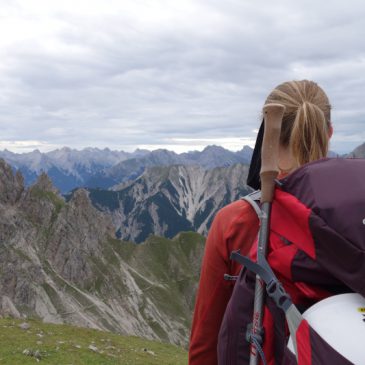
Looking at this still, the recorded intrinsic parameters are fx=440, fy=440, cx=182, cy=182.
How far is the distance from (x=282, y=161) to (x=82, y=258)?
200139mm

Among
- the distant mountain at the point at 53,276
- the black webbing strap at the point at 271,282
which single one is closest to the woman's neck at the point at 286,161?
the black webbing strap at the point at 271,282

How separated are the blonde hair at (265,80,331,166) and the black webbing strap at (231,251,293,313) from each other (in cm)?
123

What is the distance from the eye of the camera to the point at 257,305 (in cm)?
405

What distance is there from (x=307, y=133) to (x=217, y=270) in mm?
1791

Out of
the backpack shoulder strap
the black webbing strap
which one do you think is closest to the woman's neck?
the backpack shoulder strap

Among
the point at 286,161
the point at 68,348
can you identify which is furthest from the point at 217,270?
the point at 68,348

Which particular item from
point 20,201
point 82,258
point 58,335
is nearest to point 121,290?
point 82,258

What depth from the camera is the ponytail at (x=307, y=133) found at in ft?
14.9

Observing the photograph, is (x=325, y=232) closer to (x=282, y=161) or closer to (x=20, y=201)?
(x=282, y=161)

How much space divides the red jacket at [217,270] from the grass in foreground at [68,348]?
861 inches

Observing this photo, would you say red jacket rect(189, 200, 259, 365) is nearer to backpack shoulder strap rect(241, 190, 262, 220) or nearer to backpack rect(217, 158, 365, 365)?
backpack shoulder strap rect(241, 190, 262, 220)

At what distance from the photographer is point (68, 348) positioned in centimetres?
2820

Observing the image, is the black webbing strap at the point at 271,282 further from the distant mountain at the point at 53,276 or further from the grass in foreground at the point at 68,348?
the distant mountain at the point at 53,276

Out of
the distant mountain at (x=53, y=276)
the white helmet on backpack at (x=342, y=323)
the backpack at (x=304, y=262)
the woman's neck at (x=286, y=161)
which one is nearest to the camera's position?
the white helmet on backpack at (x=342, y=323)
